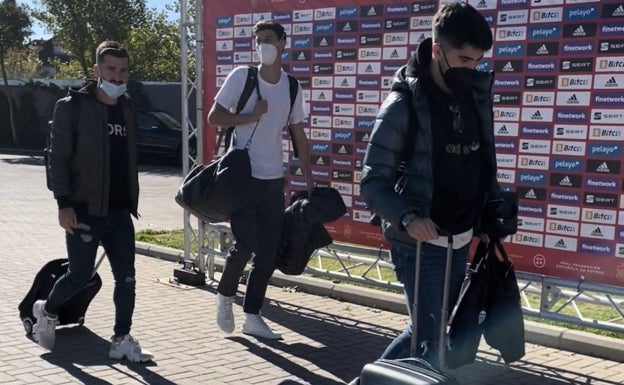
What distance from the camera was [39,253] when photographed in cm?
897

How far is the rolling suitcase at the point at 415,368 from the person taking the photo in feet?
9.70

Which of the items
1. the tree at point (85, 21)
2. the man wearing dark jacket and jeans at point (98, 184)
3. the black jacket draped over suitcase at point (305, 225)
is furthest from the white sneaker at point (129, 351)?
the tree at point (85, 21)

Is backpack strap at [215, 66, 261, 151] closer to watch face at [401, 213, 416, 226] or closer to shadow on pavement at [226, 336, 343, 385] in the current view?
shadow on pavement at [226, 336, 343, 385]

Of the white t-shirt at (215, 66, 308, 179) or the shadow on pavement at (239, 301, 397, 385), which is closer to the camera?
the shadow on pavement at (239, 301, 397, 385)

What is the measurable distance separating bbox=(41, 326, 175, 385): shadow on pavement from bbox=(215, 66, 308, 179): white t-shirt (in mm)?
1582

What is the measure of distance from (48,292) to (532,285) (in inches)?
146

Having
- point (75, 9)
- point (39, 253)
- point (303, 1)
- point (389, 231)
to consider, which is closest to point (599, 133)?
point (389, 231)

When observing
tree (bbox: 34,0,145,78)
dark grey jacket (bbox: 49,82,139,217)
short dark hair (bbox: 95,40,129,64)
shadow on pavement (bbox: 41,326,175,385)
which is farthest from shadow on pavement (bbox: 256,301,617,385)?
tree (bbox: 34,0,145,78)

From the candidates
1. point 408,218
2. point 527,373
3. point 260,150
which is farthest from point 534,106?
point 408,218

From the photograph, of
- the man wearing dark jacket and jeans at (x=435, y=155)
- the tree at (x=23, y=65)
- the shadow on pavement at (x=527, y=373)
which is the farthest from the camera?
the tree at (x=23, y=65)

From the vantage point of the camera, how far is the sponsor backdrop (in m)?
5.18

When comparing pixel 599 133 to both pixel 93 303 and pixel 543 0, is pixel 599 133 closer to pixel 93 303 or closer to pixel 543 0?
pixel 543 0

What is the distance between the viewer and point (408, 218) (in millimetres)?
3174

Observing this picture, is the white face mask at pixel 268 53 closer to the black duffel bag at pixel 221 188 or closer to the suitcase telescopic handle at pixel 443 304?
the black duffel bag at pixel 221 188
